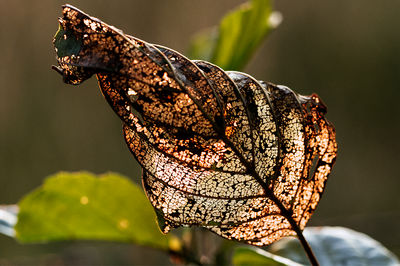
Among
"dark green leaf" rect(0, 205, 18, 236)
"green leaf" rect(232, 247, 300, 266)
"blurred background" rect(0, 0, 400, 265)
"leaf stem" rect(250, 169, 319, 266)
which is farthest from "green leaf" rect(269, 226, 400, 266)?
"blurred background" rect(0, 0, 400, 265)

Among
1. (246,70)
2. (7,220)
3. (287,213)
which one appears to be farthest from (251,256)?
(246,70)

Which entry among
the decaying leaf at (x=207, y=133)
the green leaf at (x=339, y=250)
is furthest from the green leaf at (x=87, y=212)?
the decaying leaf at (x=207, y=133)

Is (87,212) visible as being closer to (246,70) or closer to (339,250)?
(339,250)

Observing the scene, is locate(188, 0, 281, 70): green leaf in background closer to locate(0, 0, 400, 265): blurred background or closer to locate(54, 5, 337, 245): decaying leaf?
locate(54, 5, 337, 245): decaying leaf

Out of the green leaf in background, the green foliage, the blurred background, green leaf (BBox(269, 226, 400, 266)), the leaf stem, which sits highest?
the blurred background

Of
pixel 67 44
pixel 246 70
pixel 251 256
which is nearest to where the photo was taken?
pixel 67 44

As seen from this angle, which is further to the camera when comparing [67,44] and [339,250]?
[339,250]
